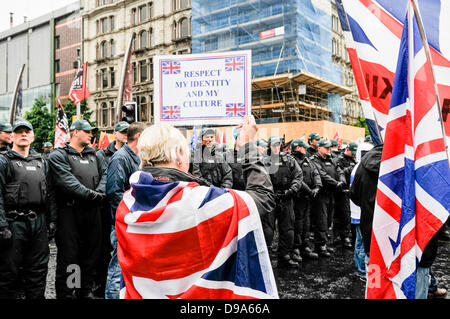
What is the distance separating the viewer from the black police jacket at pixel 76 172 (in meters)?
4.35

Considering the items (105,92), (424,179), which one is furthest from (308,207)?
(105,92)

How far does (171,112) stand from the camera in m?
6.03

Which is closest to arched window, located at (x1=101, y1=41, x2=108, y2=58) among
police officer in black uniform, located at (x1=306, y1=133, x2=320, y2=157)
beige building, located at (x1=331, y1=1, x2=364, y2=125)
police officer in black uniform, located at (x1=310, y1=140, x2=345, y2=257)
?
beige building, located at (x1=331, y1=1, x2=364, y2=125)

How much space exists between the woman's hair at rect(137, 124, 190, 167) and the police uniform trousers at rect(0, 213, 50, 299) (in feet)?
8.65

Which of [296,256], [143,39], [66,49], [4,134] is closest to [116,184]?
[4,134]

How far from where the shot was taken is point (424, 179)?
2322 mm

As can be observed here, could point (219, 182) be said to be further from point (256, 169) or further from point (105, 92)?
point (105, 92)

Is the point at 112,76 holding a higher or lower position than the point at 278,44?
higher

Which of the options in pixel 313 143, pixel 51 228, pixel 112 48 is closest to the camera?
pixel 51 228

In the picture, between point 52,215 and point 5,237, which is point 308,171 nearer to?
point 52,215

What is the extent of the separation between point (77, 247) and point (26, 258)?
0.57 meters

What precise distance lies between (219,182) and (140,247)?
4732mm

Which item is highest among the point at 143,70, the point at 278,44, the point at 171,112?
the point at 143,70

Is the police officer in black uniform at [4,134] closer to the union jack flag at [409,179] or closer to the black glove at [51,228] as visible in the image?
the black glove at [51,228]
